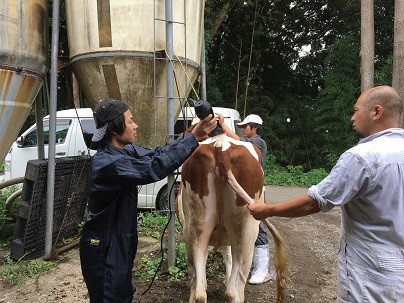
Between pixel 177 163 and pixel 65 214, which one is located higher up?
pixel 177 163

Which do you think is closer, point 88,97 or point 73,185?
point 88,97

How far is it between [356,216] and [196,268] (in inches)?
66.4

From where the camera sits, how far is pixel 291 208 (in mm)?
2146

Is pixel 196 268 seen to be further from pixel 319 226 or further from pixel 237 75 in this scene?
pixel 237 75

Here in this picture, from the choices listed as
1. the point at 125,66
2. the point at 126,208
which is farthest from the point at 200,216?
the point at 125,66

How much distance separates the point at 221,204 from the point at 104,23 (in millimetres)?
2444

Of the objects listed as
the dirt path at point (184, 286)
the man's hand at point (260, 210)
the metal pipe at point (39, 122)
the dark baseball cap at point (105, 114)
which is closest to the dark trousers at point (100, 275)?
the dark baseball cap at point (105, 114)

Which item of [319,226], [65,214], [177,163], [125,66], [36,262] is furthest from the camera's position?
[319,226]

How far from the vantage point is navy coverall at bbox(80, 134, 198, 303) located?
233 centimetres

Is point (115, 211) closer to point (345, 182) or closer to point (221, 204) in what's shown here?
point (221, 204)

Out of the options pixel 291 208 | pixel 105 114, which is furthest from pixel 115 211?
pixel 291 208

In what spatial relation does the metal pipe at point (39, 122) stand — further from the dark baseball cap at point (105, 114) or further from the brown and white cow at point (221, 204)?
the dark baseball cap at point (105, 114)

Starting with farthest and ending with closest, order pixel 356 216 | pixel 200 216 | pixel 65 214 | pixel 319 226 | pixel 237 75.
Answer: pixel 237 75
pixel 319 226
pixel 65 214
pixel 200 216
pixel 356 216

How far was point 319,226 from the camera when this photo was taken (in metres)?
7.61
